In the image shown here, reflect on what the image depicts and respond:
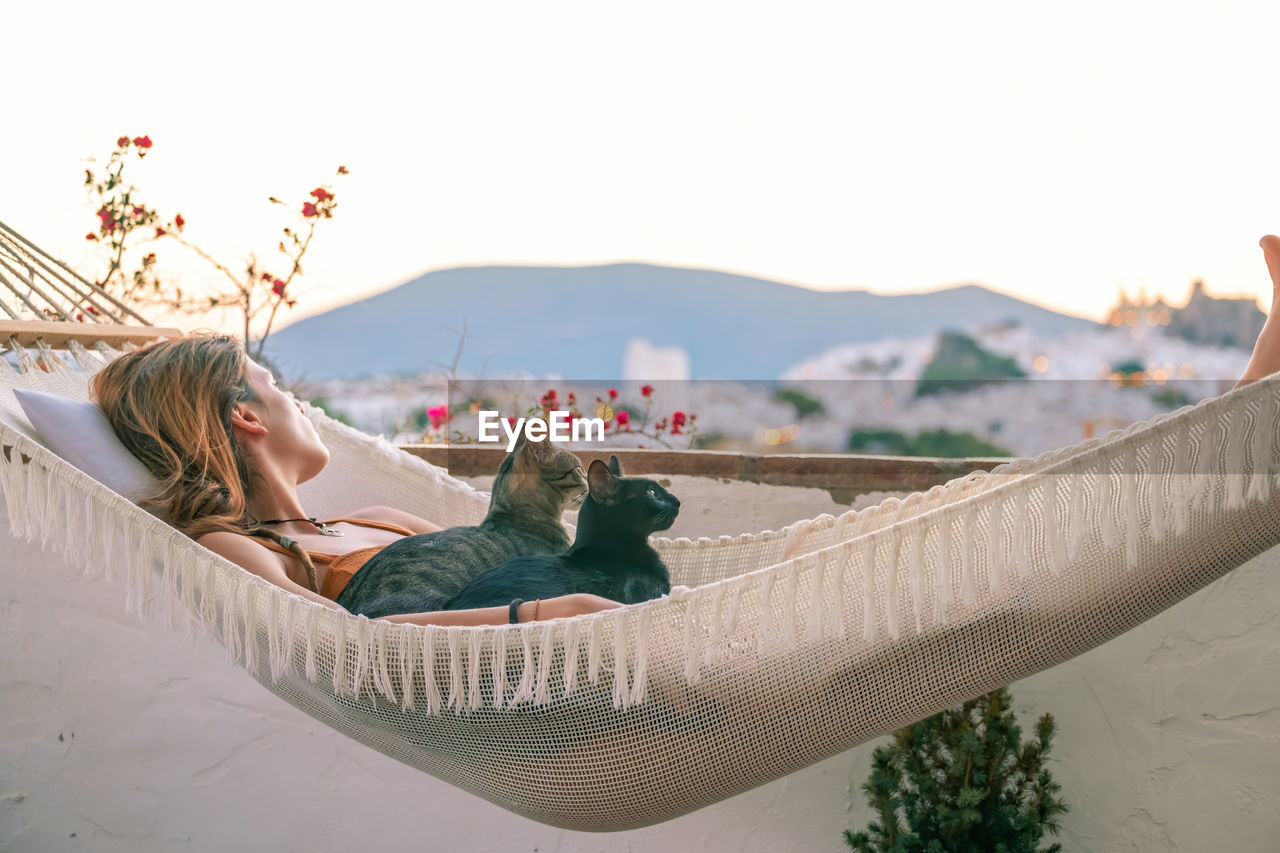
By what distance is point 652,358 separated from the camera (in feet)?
12.0

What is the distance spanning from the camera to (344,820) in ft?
6.72

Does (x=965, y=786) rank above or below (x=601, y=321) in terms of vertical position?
below

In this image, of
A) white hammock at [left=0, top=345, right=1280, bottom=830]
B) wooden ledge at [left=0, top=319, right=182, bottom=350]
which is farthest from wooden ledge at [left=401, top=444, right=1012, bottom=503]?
white hammock at [left=0, top=345, right=1280, bottom=830]

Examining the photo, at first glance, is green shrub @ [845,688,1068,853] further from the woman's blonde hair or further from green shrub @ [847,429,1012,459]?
the woman's blonde hair

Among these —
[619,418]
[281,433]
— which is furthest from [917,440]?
[281,433]

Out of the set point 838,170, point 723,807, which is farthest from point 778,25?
point 723,807

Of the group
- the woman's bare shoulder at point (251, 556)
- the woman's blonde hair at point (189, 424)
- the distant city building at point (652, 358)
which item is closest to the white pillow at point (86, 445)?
the woman's blonde hair at point (189, 424)

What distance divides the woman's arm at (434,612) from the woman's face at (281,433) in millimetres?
217

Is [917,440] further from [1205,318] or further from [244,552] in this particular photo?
[244,552]

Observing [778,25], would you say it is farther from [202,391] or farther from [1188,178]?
[202,391]

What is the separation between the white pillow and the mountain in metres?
1.46

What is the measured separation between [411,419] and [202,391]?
5.28 feet

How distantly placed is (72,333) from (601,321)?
2392mm

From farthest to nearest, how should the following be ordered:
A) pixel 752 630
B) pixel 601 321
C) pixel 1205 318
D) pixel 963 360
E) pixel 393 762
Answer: pixel 601 321
pixel 963 360
pixel 1205 318
pixel 393 762
pixel 752 630
